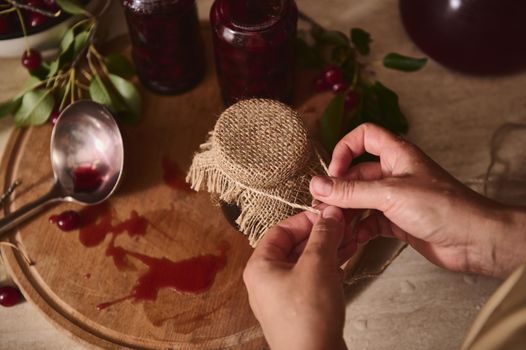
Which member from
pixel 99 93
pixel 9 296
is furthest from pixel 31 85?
pixel 9 296

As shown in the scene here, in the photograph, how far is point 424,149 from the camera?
1020 mm

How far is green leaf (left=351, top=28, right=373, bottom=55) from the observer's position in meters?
1.06

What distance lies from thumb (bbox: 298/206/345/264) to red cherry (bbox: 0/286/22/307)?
21.5 inches

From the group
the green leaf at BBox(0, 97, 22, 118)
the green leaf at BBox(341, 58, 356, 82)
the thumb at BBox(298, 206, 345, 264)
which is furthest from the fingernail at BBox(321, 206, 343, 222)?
the green leaf at BBox(0, 97, 22, 118)

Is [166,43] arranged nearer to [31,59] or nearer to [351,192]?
[31,59]

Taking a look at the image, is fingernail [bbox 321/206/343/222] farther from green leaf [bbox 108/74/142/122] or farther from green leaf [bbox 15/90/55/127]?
green leaf [bbox 15/90/55/127]

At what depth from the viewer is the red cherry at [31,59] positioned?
3.36 feet

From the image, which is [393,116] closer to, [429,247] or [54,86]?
[429,247]

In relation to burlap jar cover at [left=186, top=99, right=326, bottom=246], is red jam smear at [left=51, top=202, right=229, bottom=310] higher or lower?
lower

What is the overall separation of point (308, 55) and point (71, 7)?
0.47m

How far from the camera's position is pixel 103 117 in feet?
3.12

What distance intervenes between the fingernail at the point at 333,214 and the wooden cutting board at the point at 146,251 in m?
0.23

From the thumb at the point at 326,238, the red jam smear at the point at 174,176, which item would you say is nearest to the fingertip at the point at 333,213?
the thumb at the point at 326,238

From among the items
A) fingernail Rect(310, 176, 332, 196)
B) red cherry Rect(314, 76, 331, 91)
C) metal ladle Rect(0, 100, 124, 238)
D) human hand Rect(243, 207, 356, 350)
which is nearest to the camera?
human hand Rect(243, 207, 356, 350)
